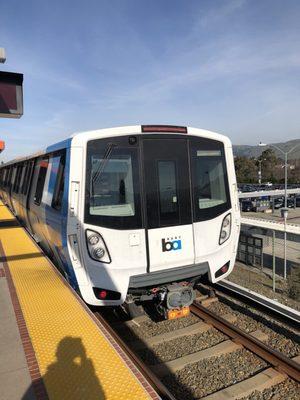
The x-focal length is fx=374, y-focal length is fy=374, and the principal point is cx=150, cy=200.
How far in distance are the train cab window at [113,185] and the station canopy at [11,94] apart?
11.7ft

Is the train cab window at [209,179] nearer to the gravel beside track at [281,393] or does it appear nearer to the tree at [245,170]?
the gravel beside track at [281,393]

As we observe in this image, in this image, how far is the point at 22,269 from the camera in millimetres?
7059

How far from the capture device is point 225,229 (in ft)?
19.5

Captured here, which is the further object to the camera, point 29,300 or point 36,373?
point 29,300

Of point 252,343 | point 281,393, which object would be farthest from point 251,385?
point 252,343

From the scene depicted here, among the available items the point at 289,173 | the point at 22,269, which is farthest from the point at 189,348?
the point at 289,173

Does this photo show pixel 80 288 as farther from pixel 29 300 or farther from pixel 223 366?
pixel 223 366

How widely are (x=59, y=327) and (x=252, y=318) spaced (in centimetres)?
332

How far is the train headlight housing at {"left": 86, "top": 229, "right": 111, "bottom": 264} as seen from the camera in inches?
192

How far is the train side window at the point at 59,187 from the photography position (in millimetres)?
5480

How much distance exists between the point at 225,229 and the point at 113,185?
6.59ft

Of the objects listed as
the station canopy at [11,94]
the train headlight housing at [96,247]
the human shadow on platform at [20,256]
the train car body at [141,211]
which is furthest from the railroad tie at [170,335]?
the station canopy at [11,94]

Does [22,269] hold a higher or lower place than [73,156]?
lower

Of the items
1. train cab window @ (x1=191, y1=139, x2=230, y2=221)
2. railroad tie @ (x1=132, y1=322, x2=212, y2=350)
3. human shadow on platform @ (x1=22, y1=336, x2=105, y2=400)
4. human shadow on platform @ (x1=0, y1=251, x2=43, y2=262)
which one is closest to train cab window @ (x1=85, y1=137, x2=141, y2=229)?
train cab window @ (x1=191, y1=139, x2=230, y2=221)
